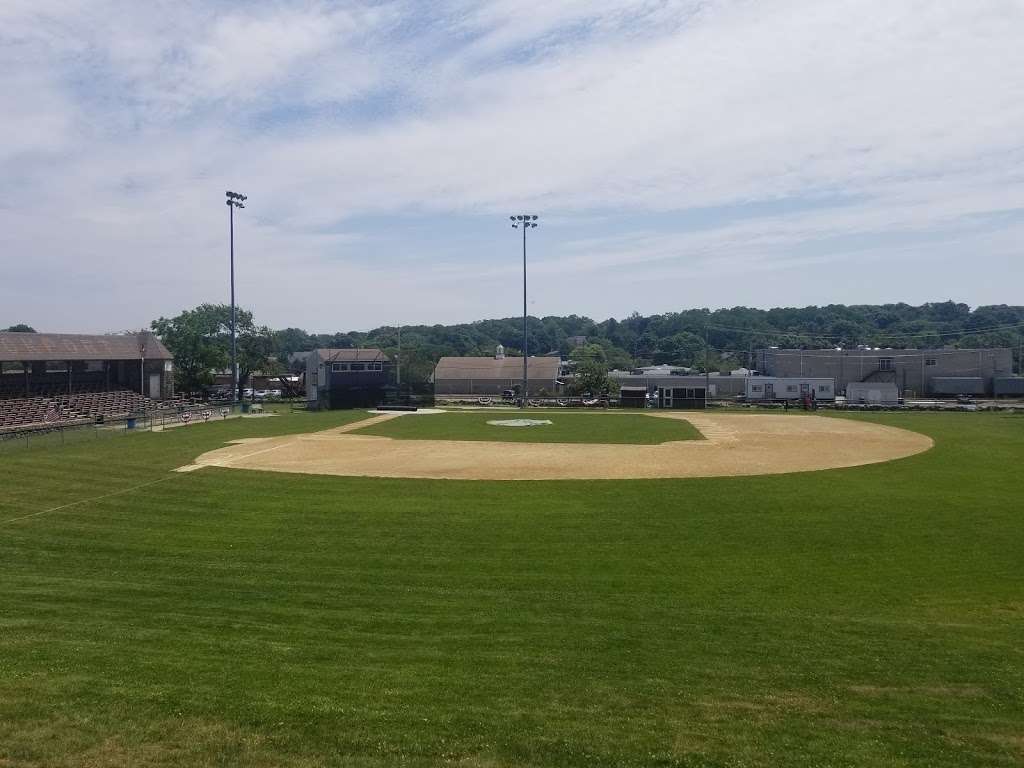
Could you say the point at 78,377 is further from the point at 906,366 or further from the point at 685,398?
the point at 906,366

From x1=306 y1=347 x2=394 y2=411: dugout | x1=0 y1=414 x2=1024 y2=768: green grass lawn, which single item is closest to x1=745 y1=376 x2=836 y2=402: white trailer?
x1=306 y1=347 x2=394 y2=411: dugout

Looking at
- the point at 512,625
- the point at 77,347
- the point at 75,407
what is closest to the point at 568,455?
the point at 512,625

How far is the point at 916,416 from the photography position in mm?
64375

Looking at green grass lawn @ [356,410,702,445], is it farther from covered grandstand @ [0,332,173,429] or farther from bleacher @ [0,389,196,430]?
covered grandstand @ [0,332,173,429]

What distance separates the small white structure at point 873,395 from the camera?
77.3 metres

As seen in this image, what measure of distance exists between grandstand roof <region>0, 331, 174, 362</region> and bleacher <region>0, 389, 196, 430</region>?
313cm

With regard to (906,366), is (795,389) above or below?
below

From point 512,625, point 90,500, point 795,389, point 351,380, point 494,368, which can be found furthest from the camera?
point 494,368

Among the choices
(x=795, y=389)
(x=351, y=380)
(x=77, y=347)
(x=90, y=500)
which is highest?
(x=77, y=347)

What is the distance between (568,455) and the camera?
39188 millimetres

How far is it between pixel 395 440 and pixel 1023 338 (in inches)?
6763

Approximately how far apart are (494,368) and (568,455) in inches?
2623

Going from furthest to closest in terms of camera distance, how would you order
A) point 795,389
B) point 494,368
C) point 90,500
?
point 494,368, point 795,389, point 90,500

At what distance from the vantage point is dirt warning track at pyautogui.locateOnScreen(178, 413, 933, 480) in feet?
111
